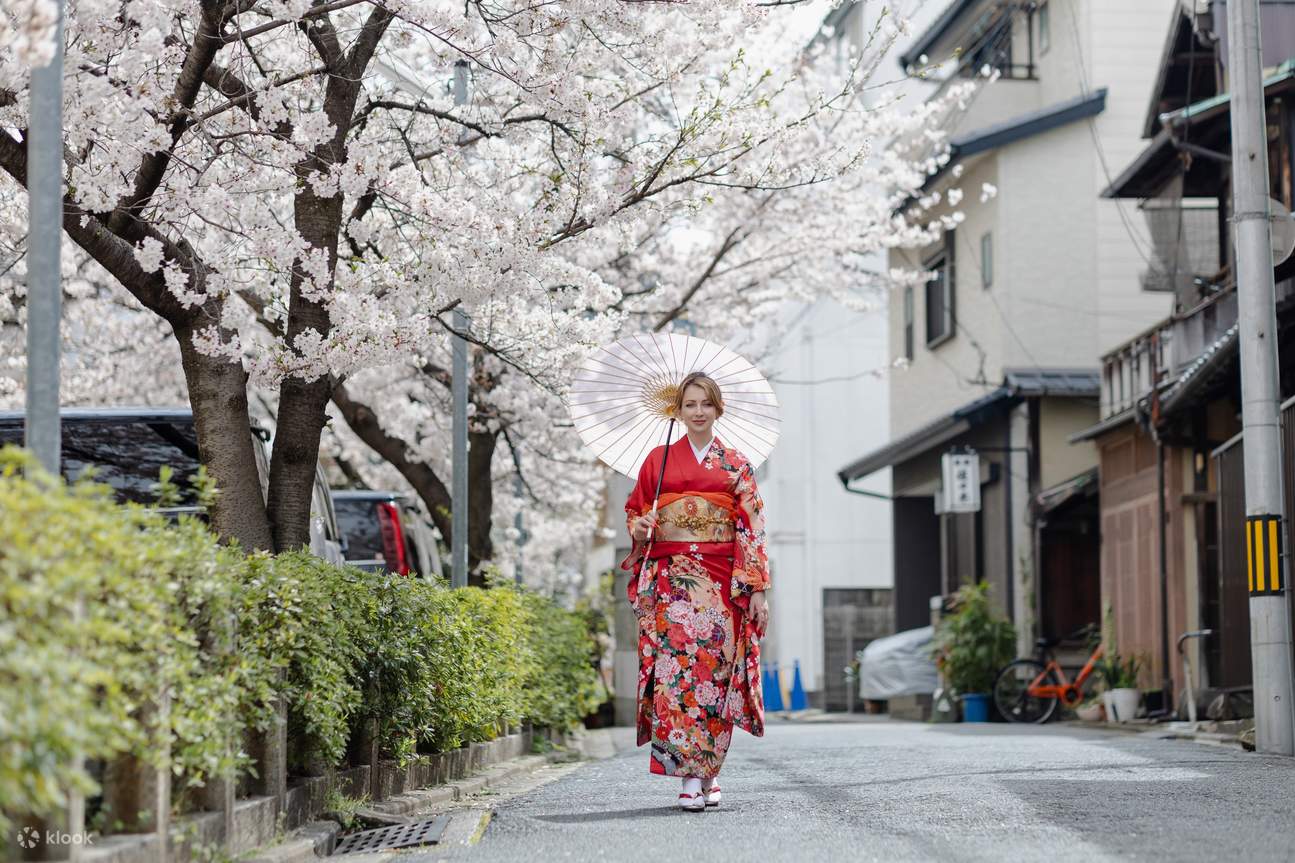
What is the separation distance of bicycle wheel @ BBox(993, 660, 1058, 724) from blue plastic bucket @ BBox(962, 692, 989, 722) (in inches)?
46.6

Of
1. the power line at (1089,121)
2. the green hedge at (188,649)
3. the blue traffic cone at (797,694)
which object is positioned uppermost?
the power line at (1089,121)

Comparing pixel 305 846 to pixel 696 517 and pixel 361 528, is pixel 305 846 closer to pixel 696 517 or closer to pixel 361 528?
pixel 696 517

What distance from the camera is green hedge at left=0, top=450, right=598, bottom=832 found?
3795 mm

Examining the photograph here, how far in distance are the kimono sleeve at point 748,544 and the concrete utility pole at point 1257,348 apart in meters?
4.75

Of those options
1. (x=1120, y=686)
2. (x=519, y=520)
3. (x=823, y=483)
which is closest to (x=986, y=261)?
(x=1120, y=686)

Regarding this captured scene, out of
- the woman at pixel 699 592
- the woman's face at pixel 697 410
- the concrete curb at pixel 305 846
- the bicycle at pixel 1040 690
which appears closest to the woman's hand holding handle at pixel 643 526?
the woman at pixel 699 592

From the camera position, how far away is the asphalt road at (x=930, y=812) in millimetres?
6062

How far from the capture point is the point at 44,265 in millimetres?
5109

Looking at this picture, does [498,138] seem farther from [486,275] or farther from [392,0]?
[392,0]

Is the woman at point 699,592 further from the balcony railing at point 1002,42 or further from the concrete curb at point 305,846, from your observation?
the balcony railing at point 1002,42

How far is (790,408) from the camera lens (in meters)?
38.5

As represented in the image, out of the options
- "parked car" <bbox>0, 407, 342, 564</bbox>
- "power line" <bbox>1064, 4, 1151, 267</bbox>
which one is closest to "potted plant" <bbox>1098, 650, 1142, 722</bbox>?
"power line" <bbox>1064, 4, 1151, 267</bbox>

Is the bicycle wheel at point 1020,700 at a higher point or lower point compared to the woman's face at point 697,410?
lower

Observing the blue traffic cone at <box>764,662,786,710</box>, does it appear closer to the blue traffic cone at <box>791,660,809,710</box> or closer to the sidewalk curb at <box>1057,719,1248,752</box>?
the blue traffic cone at <box>791,660,809,710</box>
